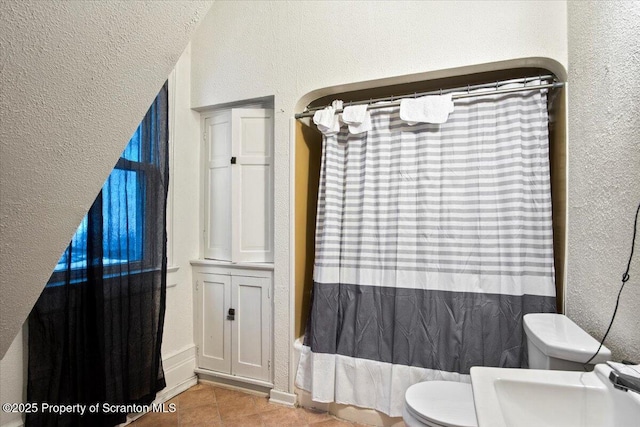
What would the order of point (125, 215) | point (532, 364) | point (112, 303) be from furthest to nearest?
point (125, 215) → point (112, 303) → point (532, 364)

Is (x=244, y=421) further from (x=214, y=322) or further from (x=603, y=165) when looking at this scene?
(x=603, y=165)

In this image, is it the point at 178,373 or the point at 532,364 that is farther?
the point at 178,373

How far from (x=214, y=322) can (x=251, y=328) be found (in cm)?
32

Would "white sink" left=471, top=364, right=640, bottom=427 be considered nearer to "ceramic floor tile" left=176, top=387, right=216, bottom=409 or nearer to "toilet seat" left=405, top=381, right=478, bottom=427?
"toilet seat" left=405, top=381, right=478, bottom=427

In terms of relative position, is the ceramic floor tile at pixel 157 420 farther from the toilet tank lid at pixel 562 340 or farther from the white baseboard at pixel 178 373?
the toilet tank lid at pixel 562 340

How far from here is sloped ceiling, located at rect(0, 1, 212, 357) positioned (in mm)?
608

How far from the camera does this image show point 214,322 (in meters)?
2.48

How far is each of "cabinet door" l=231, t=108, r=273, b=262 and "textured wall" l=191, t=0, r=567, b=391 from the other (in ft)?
0.54

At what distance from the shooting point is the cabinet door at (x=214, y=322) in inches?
95.7

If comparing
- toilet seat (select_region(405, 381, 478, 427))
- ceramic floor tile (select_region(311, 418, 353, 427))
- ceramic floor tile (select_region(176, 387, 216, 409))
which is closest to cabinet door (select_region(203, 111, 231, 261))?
ceramic floor tile (select_region(176, 387, 216, 409))

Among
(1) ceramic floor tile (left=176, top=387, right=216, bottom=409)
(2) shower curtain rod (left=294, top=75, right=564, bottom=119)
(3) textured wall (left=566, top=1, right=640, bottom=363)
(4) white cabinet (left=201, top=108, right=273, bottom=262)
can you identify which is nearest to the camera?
(3) textured wall (left=566, top=1, right=640, bottom=363)

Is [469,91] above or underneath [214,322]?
above

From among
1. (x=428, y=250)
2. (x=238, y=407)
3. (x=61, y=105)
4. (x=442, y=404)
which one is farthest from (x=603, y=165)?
(x=238, y=407)

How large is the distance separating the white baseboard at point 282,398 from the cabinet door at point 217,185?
96cm
